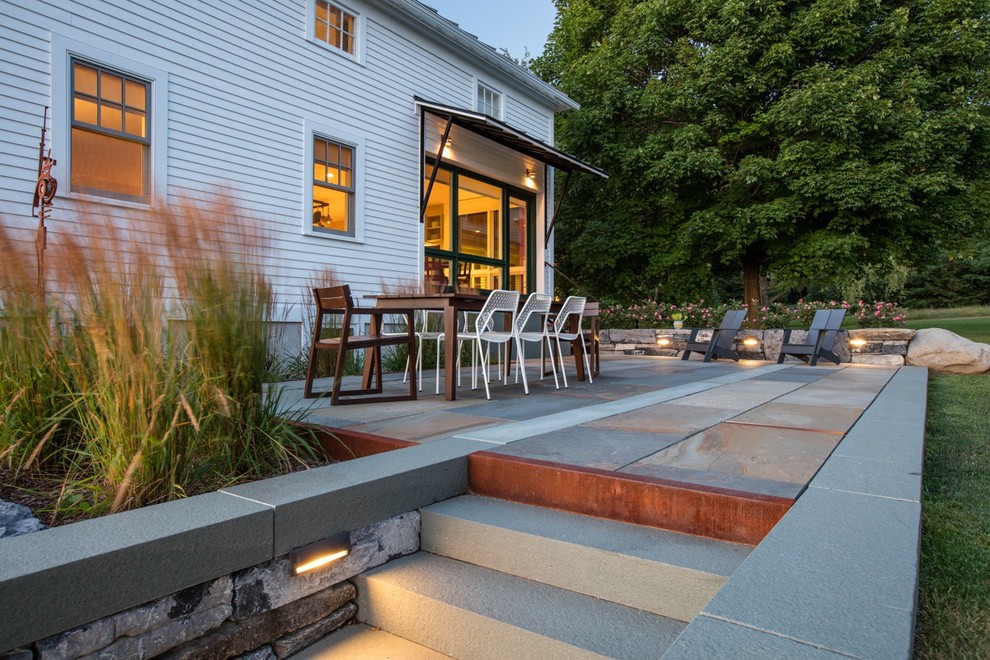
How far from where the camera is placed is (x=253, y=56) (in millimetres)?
6410

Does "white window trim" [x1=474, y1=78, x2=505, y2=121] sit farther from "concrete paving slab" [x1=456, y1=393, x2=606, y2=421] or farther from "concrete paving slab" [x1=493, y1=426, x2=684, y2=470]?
"concrete paving slab" [x1=493, y1=426, x2=684, y2=470]

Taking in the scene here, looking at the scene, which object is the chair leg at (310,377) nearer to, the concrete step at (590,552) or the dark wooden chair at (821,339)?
the concrete step at (590,552)

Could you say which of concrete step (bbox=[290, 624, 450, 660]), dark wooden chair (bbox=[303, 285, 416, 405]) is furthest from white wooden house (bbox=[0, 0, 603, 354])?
concrete step (bbox=[290, 624, 450, 660])

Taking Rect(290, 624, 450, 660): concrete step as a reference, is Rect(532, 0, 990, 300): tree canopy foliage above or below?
above

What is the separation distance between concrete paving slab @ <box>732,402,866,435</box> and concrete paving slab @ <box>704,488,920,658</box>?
54.5 inches

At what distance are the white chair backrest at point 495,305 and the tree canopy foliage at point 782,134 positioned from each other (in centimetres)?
832

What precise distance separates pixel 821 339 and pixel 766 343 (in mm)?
1465

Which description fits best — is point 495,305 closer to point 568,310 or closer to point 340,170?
point 568,310

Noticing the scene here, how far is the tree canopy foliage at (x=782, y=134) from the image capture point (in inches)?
409

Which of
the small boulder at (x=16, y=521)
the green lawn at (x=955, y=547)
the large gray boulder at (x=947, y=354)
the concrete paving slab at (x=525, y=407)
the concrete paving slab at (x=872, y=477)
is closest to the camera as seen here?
the green lawn at (x=955, y=547)

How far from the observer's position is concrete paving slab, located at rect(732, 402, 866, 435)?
2.94 metres

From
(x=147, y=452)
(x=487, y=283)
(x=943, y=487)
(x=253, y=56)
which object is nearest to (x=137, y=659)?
(x=147, y=452)

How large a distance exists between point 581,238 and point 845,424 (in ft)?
35.8

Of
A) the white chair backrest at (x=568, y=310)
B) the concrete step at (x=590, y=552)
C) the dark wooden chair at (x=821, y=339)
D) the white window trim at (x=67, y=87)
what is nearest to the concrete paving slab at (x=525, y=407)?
the white chair backrest at (x=568, y=310)
